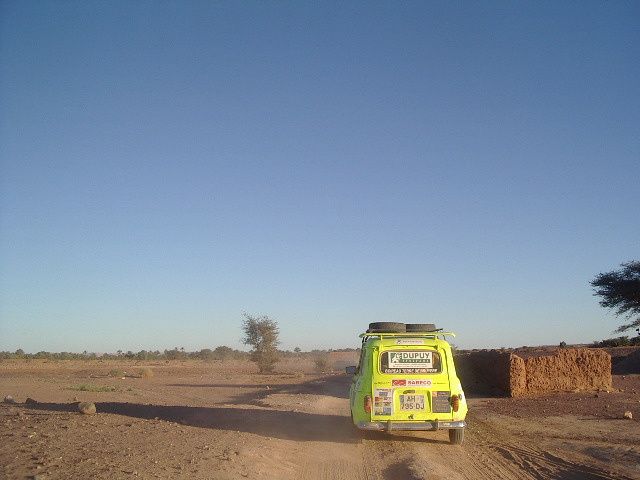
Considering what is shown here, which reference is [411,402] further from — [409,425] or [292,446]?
[292,446]

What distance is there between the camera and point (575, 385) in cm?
2214

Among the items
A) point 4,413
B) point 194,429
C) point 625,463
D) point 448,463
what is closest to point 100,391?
point 4,413

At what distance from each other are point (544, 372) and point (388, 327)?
38.9 ft

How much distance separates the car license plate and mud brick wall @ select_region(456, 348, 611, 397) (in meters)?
11.3

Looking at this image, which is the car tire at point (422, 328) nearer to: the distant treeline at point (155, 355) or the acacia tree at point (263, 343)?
the acacia tree at point (263, 343)

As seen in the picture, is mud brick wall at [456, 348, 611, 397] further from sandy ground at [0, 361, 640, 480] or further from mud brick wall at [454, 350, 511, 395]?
sandy ground at [0, 361, 640, 480]

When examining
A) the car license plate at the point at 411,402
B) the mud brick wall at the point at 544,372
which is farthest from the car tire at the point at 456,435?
the mud brick wall at the point at 544,372

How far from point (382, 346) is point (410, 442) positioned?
2.10 metres

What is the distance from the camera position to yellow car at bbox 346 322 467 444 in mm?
10727

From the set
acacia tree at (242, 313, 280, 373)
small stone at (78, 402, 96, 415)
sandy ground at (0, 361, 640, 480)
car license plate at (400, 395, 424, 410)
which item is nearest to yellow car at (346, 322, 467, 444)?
car license plate at (400, 395, 424, 410)

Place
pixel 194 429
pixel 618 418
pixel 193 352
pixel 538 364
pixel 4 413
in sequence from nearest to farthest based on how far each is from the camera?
pixel 194 429 → pixel 4 413 → pixel 618 418 → pixel 538 364 → pixel 193 352

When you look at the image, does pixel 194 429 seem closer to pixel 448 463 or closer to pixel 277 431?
pixel 277 431

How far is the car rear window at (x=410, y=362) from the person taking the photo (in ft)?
36.4

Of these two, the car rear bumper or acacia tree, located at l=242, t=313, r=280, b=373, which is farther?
acacia tree, located at l=242, t=313, r=280, b=373
